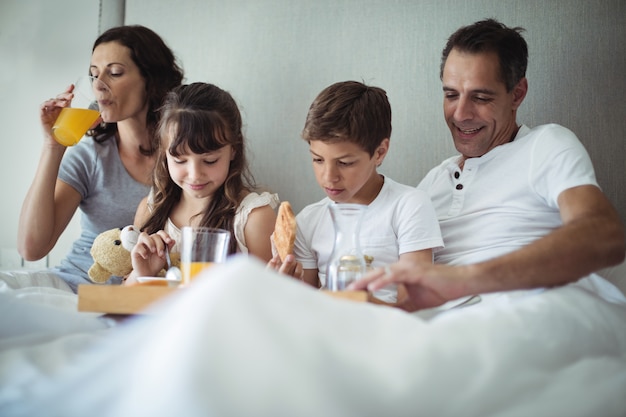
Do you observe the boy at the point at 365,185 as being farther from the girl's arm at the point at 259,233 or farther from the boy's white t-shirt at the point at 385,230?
the girl's arm at the point at 259,233

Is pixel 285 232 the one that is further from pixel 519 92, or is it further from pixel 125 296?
pixel 519 92

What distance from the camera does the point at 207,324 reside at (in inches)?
33.6

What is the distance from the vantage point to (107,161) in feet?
8.00

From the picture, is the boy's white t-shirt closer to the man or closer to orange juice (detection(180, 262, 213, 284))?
the man

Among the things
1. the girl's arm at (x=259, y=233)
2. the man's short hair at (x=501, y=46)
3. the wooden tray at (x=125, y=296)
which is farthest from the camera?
the girl's arm at (x=259, y=233)

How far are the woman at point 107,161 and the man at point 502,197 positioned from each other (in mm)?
1088

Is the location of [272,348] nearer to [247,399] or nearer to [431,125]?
[247,399]

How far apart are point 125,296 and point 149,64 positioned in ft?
4.52

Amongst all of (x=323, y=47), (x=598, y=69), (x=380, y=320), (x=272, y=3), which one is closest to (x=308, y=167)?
(x=323, y=47)

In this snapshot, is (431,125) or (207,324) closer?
(207,324)

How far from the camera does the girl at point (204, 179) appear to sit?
2012 mm

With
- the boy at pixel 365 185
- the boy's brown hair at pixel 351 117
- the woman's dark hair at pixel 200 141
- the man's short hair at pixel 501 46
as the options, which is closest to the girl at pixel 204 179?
the woman's dark hair at pixel 200 141

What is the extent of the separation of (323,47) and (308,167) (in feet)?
1.58

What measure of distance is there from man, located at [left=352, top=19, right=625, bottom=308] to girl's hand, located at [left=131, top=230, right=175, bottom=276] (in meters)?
0.78
